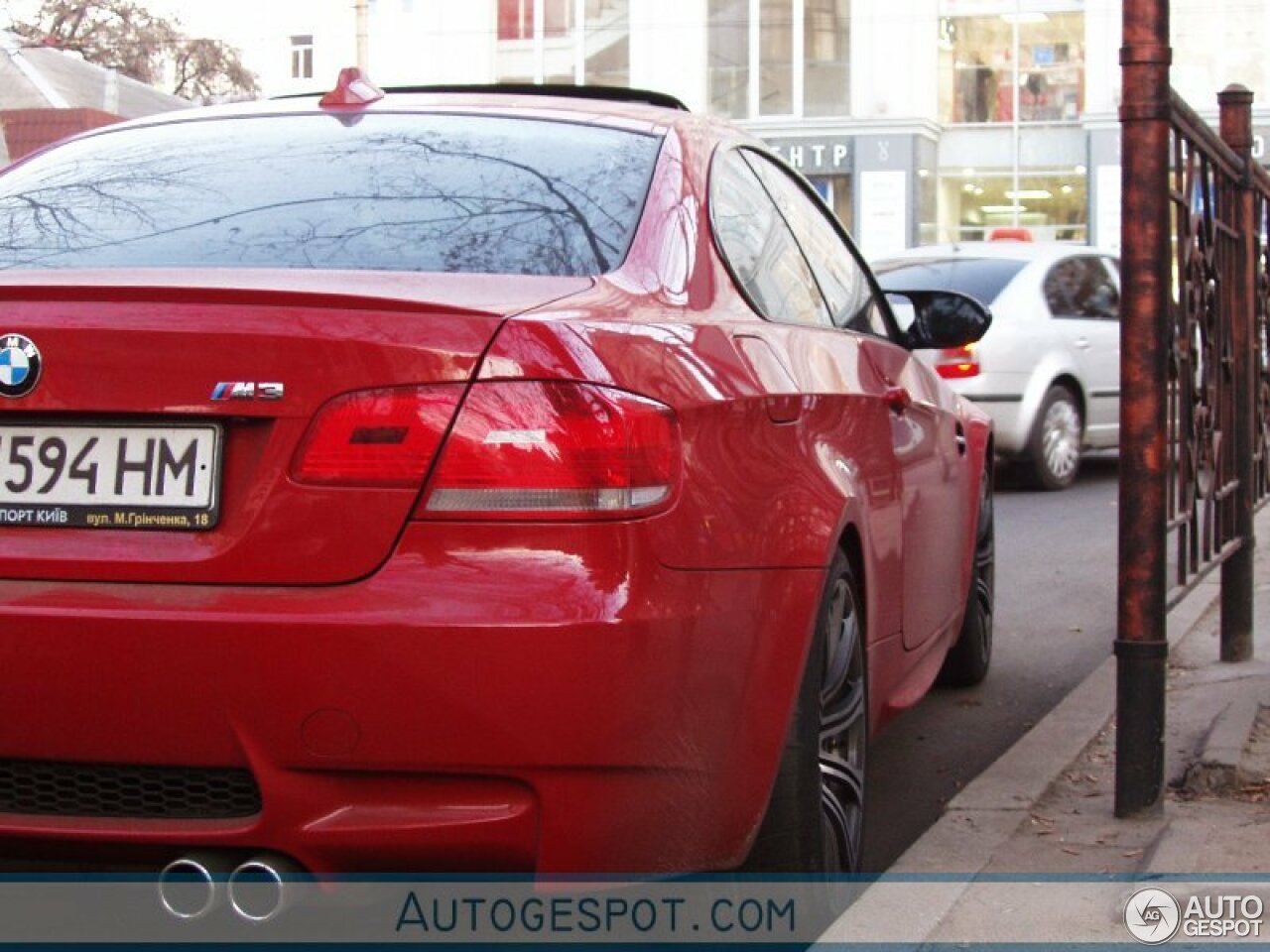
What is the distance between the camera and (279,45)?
5109 centimetres

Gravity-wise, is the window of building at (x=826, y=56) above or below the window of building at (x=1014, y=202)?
above

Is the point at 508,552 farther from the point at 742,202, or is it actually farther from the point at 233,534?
the point at 742,202

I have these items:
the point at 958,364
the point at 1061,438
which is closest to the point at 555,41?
the point at 1061,438

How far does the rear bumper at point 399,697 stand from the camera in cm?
285

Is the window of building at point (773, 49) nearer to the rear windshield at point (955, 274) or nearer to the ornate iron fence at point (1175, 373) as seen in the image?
the rear windshield at point (955, 274)

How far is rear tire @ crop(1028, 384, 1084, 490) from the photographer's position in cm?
1238

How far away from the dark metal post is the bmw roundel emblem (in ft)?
11.9

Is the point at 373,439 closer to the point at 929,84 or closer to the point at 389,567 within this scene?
the point at 389,567

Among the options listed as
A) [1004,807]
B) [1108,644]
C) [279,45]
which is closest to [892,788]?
[1004,807]

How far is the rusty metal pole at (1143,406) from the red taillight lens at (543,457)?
5.85 ft

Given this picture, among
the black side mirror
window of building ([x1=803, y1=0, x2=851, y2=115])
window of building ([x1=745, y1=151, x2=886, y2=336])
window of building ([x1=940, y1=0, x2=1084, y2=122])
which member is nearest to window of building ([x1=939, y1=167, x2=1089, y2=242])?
window of building ([x1=940, y1=0, x2=1084, y2=122])

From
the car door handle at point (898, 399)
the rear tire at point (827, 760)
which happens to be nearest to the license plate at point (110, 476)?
the rear tire at point (827, 760)

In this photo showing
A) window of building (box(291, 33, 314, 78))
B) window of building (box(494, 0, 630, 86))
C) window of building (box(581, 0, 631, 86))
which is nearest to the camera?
window of building (box(581, 0, 631, 86))

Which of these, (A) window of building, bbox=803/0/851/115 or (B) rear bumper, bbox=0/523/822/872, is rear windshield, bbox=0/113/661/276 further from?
(A) window of building, bbox=803/0/851/115
